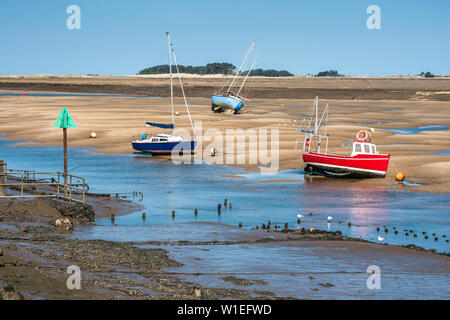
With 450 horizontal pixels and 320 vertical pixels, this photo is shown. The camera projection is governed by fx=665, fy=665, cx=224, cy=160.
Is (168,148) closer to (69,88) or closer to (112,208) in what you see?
(112,208)

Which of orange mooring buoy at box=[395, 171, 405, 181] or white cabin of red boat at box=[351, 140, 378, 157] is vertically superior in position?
white cabin of red boat at box=[351, 140, 378, 157]

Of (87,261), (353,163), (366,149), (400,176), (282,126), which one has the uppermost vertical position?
(282,126)

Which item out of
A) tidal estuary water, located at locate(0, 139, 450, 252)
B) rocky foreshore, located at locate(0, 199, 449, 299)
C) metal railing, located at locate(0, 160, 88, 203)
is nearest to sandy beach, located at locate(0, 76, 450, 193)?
tidal estuary water, located at locate(0, 139, 450, 252)

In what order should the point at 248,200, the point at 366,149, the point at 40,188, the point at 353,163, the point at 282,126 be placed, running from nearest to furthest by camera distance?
1. the point at 40,188
2. the point at 248,200
3. the point at 353,163
4. the point at 366,149
5. the point at 282,126

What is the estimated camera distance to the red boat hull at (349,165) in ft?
148

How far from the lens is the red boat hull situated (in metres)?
45.0

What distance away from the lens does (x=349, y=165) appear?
151ft

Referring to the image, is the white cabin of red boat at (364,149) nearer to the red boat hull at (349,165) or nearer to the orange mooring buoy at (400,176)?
the red boat hull at (349,165)

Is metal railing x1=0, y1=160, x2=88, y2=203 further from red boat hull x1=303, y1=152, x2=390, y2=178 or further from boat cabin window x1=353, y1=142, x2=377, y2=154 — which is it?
boat cabin window x1=353, y1=142, x2=377, y2=154

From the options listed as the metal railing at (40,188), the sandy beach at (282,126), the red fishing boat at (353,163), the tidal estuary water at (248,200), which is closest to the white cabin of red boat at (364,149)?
the red fishing boat at (353,163)

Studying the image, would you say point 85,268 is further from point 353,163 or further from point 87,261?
point 353,163

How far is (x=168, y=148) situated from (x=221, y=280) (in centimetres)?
3867

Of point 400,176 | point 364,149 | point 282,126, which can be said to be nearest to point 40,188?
point 364,149
